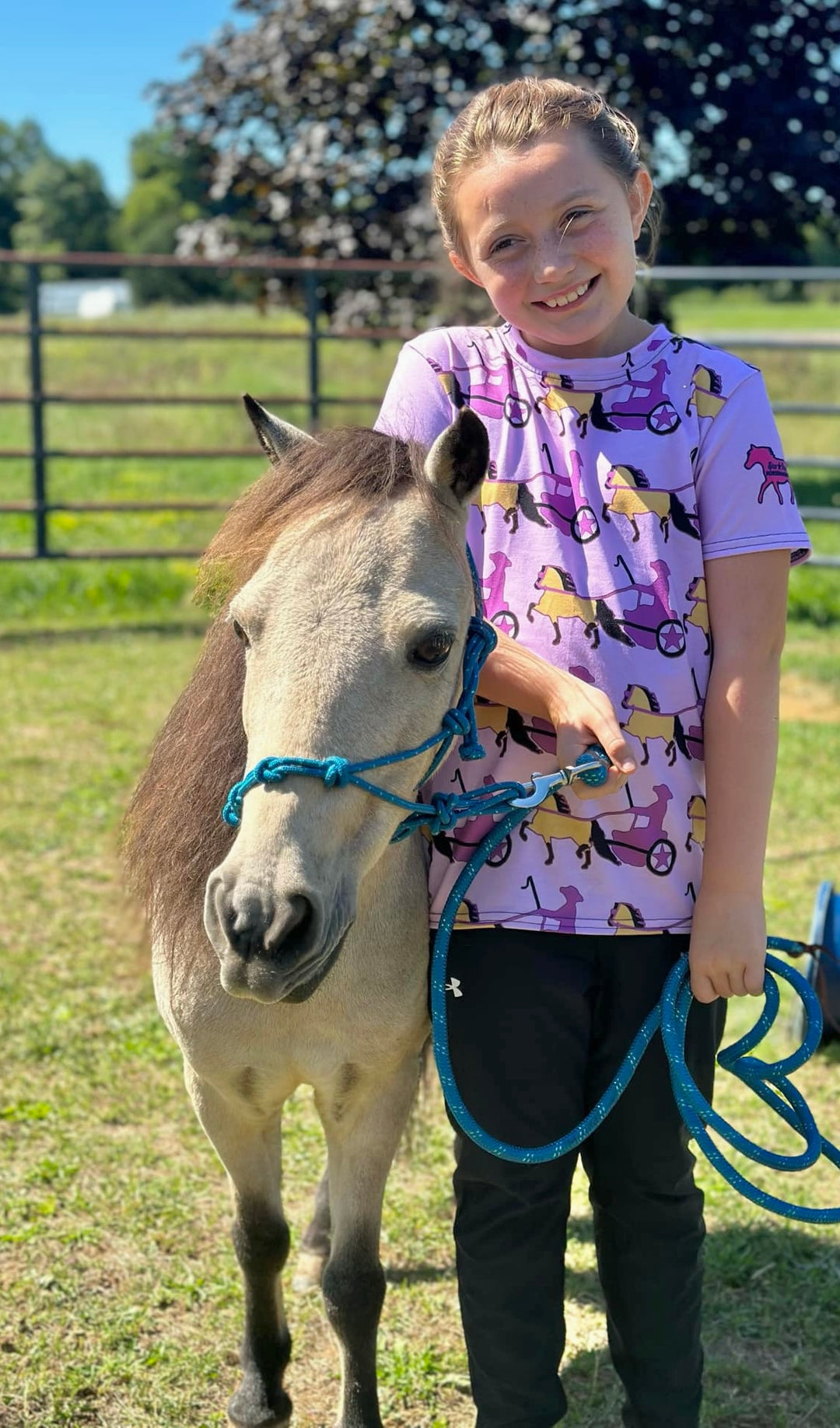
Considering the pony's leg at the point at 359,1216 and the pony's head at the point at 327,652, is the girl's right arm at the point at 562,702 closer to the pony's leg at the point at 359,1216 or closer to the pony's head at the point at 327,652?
the pony's head at the point at 327,652

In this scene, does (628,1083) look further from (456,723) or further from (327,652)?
(327,652)

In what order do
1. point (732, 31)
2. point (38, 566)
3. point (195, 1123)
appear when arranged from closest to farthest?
point (195, 1123) → point (38, 566) → point (732, 31)

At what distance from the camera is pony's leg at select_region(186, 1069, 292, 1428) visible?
208 cm

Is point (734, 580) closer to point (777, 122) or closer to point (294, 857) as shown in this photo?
point (294, 857)

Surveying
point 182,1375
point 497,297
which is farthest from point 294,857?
point 182,1375

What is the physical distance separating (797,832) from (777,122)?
802cm

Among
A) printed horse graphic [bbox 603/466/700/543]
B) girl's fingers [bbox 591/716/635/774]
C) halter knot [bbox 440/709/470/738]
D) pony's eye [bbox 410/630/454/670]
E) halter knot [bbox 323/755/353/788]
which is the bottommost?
halter knot [bbox 323/755/353/788]

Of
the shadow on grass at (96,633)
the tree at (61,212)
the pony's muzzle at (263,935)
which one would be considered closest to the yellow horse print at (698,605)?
the pony's muzzle at (263,935)

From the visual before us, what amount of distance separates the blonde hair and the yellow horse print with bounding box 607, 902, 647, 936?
3.15 feet

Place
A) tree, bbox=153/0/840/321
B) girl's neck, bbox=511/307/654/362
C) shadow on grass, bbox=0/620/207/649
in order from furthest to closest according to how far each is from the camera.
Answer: tree, bbox=153/0/840/321, shadow on grass, bbox=0/620/207/649, girl's neck, bbox=511/307/654/362

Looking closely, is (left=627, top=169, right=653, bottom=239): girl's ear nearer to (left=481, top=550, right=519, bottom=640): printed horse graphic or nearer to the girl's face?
the girl's face

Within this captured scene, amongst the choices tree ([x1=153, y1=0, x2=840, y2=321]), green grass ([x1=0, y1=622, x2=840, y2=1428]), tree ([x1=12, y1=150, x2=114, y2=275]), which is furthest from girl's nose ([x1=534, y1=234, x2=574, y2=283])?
tree ([x1=12, y1=150, x2=114, y2=275])

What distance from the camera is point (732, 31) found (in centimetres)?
1052

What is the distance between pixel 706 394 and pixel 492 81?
954cm
